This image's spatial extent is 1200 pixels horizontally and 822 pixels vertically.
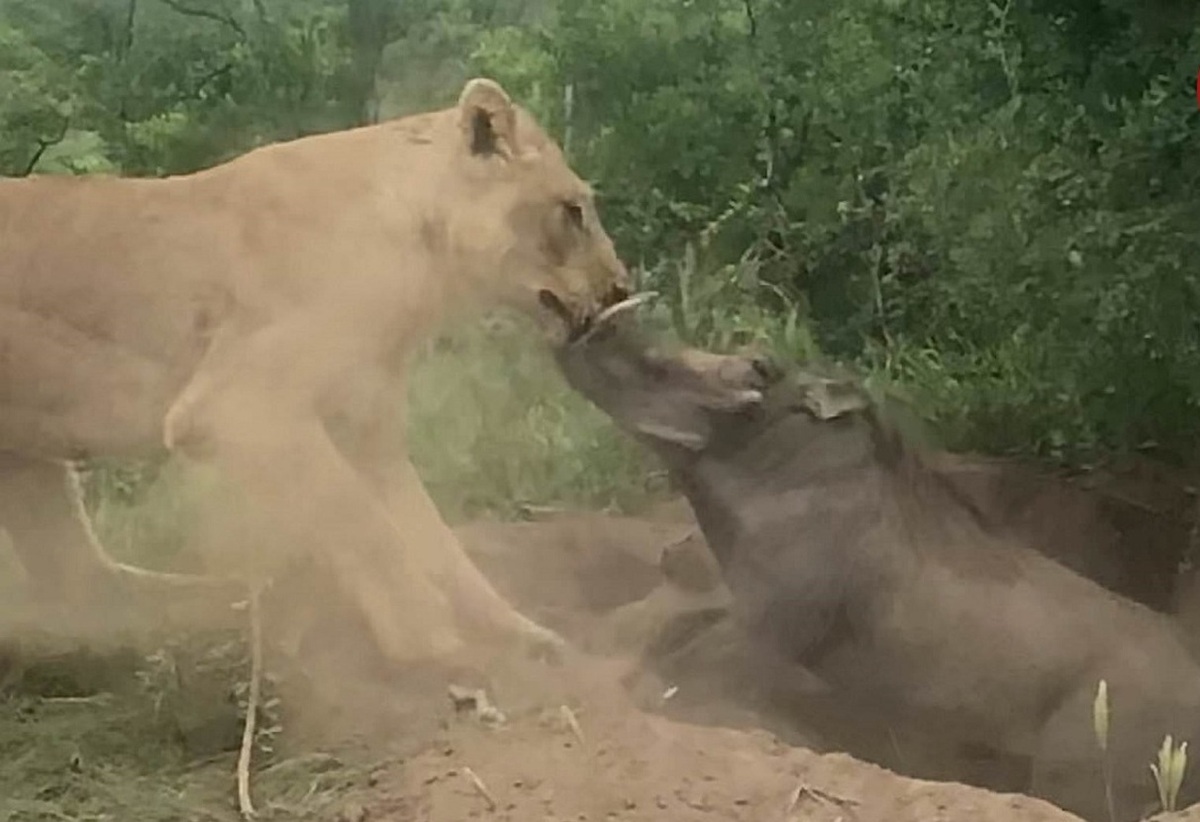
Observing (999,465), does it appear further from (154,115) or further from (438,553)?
(154,115)

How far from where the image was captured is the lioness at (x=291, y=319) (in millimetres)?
1479

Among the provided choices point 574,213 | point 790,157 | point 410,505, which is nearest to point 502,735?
point 410,505

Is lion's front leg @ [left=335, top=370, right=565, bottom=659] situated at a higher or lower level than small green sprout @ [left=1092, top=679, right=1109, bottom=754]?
higher

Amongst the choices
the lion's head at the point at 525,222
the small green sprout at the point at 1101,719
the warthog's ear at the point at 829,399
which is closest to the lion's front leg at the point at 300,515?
the lion's head at the point at 525,222

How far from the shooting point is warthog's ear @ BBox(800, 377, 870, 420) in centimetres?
160

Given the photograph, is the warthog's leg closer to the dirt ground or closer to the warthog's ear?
the dirt ground

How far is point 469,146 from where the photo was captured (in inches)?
60.3

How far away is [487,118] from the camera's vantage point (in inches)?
59.9

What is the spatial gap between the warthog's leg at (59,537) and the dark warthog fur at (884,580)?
401 millimetres

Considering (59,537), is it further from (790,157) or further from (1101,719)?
(1101,719)

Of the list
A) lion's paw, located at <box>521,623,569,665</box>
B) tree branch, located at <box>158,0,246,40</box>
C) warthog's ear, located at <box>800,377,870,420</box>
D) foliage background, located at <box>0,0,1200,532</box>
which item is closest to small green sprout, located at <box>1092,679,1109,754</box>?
foliage background, located at <box>0,0,1200,532</box>

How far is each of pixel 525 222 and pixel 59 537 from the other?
452 mm

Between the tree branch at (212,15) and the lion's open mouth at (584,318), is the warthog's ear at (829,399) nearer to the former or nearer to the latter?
the lion's open mouth at (584,318)

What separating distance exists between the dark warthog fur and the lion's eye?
0.30 ft
